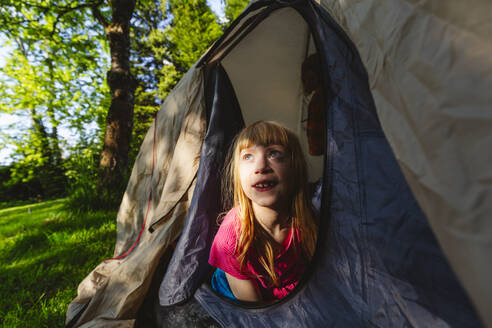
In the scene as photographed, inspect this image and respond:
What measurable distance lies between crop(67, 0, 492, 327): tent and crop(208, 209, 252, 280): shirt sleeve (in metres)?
0.14

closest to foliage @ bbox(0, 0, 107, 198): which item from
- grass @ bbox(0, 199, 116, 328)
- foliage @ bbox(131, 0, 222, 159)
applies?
foliage @ bbox(131, 0, 222, 159)

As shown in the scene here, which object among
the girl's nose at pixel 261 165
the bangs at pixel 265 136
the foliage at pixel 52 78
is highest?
the foliage at pixel 52 78

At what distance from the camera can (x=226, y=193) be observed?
1314mm

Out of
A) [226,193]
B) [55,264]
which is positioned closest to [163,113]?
[226,193]

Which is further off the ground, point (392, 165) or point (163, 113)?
point (163, 113)

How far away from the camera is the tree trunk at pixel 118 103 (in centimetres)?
295

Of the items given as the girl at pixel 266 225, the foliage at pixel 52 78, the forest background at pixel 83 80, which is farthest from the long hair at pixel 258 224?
the foliage at pixel 52 78

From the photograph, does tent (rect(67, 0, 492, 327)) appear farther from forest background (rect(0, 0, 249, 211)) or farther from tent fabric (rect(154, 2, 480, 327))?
forest background (rect(0, 0, 249, 211))

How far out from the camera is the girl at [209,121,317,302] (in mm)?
935

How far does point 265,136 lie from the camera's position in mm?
1007

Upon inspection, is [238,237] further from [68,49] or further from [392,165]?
[68,49]

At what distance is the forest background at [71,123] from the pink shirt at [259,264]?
1.11 meters

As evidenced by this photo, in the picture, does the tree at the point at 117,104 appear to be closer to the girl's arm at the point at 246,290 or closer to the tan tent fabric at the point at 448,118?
the girl's arm at the point at 246,290

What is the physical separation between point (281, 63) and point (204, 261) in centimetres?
168
